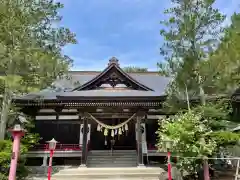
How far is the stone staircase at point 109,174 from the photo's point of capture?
36.6 feet

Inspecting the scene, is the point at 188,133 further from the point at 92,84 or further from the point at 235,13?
the point at 92,84

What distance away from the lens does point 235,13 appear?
1126cm

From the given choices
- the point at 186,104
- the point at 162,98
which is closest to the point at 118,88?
the point at 162,98

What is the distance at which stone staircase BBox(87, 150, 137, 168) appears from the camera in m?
13.7

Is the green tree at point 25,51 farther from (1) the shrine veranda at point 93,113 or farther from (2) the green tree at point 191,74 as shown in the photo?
(2) the green tree at point 191,74

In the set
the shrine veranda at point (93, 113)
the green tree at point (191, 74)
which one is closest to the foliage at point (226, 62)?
the green tree at point (191, 74)

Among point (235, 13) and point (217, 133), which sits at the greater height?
point (235, 13)

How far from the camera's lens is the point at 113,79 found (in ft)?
50.6

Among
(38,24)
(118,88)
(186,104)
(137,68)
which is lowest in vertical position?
(186,104)

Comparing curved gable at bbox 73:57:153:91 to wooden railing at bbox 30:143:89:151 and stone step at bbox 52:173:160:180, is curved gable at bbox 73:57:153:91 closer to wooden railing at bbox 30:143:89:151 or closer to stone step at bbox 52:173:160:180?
wooden railing at bbox 30:143:89:151

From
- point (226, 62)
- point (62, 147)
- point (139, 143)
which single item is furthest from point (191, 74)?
point (62, 147)

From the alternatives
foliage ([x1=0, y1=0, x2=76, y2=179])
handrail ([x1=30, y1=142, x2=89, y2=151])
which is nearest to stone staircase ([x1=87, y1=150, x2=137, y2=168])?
handrail ([x1=30, y1=142, x2=89, y2=151])

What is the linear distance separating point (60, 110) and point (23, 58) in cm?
552

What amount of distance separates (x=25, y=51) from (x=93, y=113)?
5836mm
